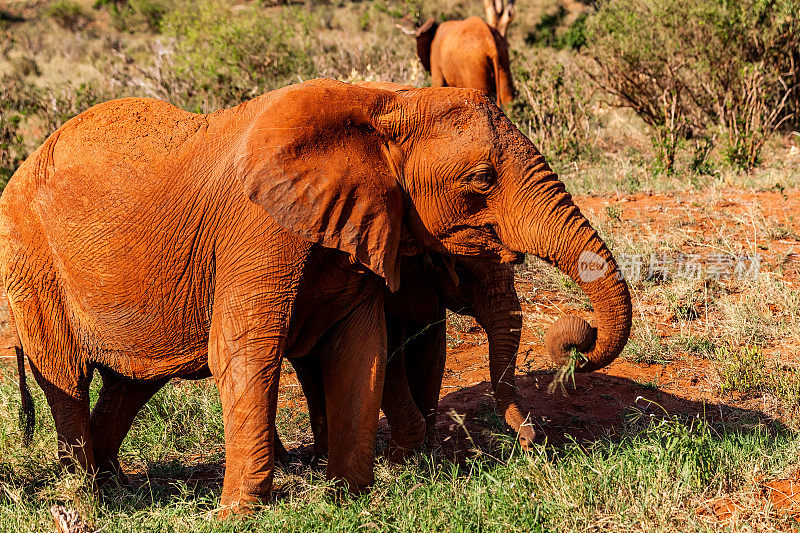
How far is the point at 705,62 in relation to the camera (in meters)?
12.3

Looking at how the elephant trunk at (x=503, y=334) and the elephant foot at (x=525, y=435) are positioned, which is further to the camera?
the elephant trunk at (x=503, y=334)

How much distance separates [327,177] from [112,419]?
2222 millimetres

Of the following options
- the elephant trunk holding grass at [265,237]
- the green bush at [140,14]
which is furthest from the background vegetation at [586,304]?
the green bush at [140,14]

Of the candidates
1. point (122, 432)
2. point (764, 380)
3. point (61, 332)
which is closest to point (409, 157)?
point (61, 332)

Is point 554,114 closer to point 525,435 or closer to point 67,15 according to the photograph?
point 525,435

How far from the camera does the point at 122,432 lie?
16.7 ft

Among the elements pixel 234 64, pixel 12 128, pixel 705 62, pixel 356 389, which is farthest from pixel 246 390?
pixel 234 64

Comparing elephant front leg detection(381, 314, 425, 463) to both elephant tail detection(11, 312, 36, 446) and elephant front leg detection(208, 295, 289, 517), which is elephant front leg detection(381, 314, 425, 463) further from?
elephant tail detection(11, 312, 36, 446)

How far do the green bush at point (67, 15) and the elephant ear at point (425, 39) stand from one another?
25.0m

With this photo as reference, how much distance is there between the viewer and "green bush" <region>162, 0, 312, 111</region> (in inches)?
557

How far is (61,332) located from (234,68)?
10.7 metres

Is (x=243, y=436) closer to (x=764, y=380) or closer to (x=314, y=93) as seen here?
(x=314, y=93)

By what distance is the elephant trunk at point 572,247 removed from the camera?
3643 mm

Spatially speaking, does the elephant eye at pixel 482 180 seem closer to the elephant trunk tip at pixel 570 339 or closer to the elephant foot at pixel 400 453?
the elephant trunk tip at pixel 570 339
